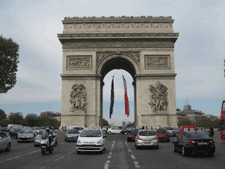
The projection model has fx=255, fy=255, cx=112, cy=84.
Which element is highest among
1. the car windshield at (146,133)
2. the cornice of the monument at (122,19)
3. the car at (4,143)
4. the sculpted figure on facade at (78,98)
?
the cornice of the monument at (122,19)

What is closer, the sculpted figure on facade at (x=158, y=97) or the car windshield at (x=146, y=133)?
the car windshield at (x=146, y=133)

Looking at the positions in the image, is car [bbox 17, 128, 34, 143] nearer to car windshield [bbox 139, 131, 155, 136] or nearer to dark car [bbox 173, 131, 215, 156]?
car windshield [bbox 139, 131, 155, 136]

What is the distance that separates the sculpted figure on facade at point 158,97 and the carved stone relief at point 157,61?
3.01m

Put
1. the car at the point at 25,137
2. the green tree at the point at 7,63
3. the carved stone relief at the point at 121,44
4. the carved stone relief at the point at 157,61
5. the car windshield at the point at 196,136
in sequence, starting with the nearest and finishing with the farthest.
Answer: the car windshield at the point at 196,136 → the car at the point at 25,137 → the green tree at the point at 7,63 → the carved stone relief at the point at 157,61 → the carved stone relief at the point at 121,44

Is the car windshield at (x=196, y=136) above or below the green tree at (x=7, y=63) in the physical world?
below

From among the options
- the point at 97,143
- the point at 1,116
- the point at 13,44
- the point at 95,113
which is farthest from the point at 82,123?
the point at 1,116

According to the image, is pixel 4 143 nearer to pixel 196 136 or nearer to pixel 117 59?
pixel 196 136

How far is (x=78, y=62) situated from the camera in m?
43.5

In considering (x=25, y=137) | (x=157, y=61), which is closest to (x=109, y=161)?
(x=25, y=137)

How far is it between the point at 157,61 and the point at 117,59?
695 cm

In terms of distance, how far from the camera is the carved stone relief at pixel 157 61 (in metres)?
43.1

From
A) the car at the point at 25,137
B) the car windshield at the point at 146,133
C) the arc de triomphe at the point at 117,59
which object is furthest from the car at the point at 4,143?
the arc de triomphe at the point at 117,59

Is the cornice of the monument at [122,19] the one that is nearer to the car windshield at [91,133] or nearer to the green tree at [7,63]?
the green tree at [7,63]

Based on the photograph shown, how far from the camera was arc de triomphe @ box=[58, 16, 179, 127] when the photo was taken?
137 feet
